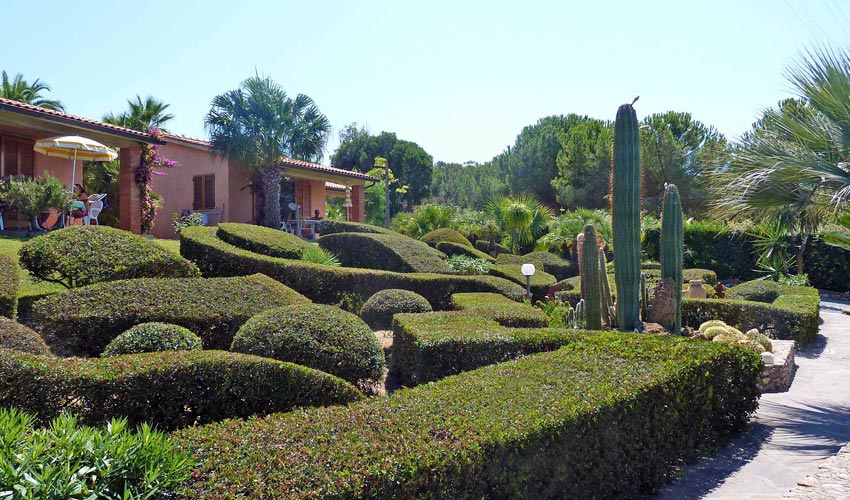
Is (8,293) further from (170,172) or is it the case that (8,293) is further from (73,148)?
(170,172)

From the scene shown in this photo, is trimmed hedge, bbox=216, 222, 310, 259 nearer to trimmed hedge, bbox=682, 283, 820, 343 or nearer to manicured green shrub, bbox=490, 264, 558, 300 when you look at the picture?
manicured green shrub, bbox=490, 264, 558, 300

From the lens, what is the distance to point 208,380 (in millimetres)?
4355

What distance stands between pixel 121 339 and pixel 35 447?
3434 millimetres

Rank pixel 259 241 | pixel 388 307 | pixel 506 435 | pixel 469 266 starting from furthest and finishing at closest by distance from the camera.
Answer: pixel 469 266
pixel 259 241
pixel 388 307
pixel 506 435

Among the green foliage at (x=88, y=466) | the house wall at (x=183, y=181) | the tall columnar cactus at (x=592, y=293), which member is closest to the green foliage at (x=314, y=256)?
the tall columnar cactus at (x=592, y=293)

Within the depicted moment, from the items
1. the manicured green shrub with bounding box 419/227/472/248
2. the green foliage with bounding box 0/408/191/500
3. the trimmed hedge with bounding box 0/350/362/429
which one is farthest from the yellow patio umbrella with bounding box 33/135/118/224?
the green foliage with bounding box 0/408/191/500

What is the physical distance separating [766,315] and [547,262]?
895 centimetres

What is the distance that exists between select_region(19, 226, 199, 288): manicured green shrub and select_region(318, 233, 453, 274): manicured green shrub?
4.58 m

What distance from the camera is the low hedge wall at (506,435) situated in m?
2.75

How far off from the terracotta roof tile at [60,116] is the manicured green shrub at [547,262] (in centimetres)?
1053

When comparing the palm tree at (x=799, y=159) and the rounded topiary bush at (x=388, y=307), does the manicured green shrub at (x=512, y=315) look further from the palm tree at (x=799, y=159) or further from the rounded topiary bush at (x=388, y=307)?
the palm tree at (x=799, y=159)

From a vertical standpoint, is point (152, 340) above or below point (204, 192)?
below

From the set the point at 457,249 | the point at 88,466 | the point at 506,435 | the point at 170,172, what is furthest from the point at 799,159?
the point at 170,172

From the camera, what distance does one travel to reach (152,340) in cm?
573
